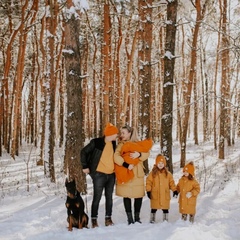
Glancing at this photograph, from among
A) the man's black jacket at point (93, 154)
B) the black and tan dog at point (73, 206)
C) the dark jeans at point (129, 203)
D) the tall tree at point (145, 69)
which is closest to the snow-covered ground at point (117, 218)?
the black and tan dog at point (73, 206)

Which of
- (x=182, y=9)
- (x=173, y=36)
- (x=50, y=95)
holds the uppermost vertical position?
(x=182, y=9)

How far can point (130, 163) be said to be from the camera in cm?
570

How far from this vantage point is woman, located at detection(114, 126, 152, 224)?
570 centimetres

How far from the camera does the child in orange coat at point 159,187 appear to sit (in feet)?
19.8

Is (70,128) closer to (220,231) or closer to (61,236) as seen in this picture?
(61,236)

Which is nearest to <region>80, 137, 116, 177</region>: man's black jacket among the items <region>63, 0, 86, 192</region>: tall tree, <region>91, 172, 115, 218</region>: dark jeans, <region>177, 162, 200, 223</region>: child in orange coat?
<region>91, 172, 115, 218</region>: dark jeans

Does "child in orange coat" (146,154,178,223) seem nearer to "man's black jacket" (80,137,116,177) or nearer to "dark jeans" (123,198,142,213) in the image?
"dark jeans" (123,198,142,213)

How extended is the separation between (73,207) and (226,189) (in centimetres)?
533

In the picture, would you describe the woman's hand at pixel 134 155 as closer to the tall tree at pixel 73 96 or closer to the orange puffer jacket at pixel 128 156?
the orange puffer jacket at pixel 128 156

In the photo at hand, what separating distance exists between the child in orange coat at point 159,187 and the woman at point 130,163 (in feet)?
0.89

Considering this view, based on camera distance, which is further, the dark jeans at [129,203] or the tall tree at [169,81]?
the tall tree at [169,81]

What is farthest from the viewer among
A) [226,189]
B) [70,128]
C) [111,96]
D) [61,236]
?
[111,96]

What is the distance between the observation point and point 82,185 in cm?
806

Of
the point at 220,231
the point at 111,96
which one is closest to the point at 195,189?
the point at 220,231
